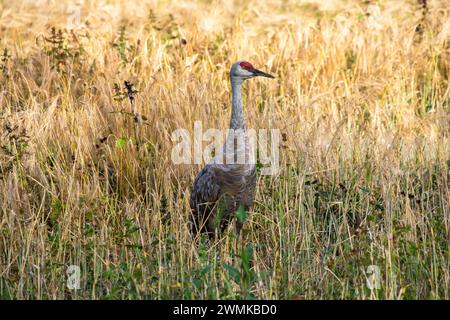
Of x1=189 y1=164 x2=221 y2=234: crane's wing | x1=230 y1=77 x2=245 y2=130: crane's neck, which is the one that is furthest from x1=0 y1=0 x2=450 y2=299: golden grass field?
x1=230 y1=77 x2=245 y2=130: crane's neck

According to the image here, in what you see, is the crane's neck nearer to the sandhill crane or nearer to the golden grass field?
the sandhill crane

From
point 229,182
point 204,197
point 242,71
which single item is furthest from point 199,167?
point 242,71

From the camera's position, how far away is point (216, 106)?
26.1 feet

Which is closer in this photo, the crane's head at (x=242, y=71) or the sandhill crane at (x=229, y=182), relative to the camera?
the sandhill crane at (x=229, y=182)

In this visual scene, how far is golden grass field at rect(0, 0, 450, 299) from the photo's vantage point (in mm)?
5656

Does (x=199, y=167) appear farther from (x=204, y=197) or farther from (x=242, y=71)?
(x=242, y=71)

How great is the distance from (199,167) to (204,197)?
0.75 metres

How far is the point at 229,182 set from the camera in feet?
21.1

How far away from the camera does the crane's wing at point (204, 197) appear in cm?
647

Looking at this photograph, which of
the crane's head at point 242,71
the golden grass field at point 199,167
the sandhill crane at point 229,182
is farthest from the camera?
the crane's head at point 242,71

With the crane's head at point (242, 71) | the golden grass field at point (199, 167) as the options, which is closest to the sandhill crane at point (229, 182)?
the crane's head at point (242, 71)

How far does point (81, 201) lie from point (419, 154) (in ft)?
8.86

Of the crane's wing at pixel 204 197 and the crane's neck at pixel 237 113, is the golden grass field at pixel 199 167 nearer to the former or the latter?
the crane's wing at pixel 204 197

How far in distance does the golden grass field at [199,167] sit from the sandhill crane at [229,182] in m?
0.16
